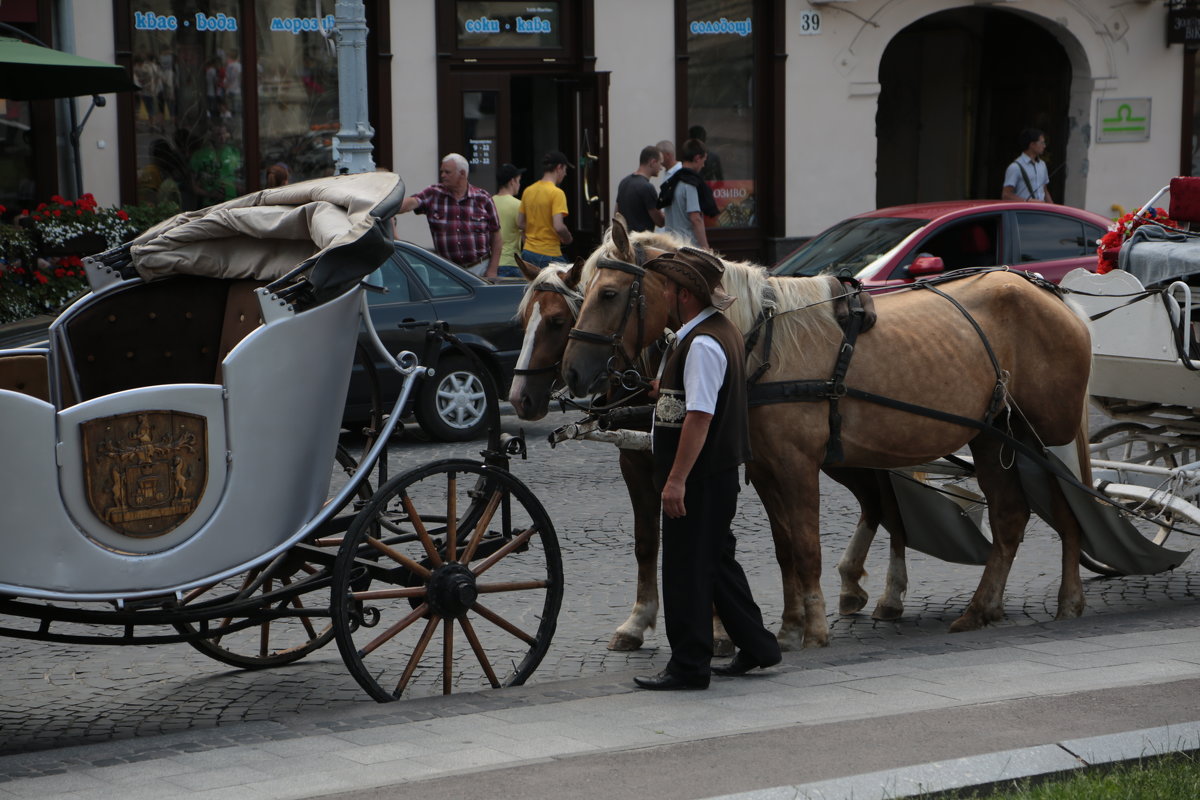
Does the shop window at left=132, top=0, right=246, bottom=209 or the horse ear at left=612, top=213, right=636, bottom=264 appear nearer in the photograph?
the horse ear at left=612, top=213, right=636, bottom=264

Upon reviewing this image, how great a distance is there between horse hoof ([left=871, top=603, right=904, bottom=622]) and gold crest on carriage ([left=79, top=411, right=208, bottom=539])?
325cm

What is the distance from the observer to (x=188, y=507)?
5395mm

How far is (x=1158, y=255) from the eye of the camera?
783cm

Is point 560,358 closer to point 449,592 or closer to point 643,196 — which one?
point 449,592

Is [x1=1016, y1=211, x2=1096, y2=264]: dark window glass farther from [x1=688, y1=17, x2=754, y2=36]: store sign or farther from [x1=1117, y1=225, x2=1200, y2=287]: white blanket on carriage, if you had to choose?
[x1=688, y1=17, x2=754, y2=36]: store sign

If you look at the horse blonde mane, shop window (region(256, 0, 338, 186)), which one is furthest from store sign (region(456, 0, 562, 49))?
the horse blonde mane

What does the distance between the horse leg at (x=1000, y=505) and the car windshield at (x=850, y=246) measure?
576 centimetres

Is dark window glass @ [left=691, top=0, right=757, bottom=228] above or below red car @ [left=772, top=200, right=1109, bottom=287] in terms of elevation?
above

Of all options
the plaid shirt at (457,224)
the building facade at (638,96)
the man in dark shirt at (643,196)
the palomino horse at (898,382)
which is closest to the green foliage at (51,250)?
the building facade at (638,96)

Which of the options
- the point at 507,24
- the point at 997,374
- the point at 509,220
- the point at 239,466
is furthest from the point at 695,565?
the point at 507,24

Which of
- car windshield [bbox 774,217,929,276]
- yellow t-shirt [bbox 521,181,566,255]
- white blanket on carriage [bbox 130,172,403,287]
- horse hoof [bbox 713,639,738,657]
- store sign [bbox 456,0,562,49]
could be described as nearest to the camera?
white blanket on carriage [bbox 130,172,403,287]

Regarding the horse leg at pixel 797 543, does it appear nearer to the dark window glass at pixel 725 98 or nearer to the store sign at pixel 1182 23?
the dark window glass at pixel 725 98

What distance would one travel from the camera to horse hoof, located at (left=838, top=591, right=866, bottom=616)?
735 cm

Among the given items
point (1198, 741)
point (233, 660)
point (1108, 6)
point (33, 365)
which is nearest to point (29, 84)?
point (33, 365)
